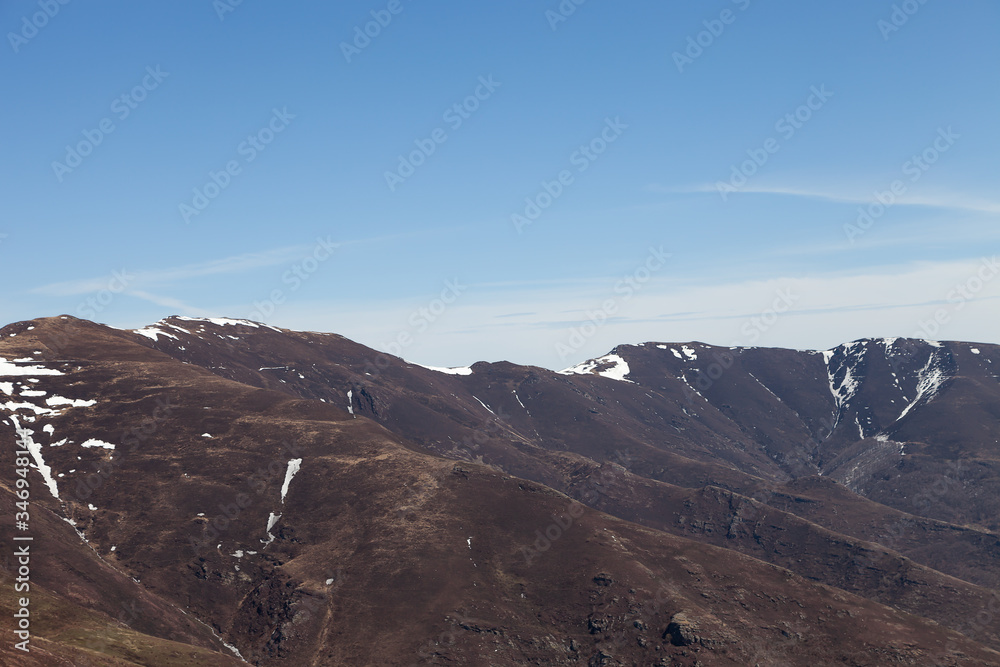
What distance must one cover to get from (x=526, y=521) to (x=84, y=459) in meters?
107

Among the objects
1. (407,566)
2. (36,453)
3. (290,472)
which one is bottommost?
(407,566)

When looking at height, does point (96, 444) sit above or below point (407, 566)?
above

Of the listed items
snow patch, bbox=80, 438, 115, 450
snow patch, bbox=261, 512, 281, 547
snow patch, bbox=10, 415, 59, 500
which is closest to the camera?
snow patch, bbox=261, 512, 281, 547

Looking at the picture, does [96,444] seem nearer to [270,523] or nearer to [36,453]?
[36,453]

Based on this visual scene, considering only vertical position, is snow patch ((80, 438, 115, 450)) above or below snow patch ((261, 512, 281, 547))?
above

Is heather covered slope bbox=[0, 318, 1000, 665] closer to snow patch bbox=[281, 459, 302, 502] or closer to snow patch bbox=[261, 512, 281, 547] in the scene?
snow patch bbox=[261, 512, 281, 547]

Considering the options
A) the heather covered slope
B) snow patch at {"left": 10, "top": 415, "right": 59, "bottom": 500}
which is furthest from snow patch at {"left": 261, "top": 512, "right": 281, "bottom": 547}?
snow patch at {"left": 10, "top": 415, "right": 59, "bottom": 500}

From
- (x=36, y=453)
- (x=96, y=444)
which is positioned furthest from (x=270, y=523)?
(x=36, y=453)

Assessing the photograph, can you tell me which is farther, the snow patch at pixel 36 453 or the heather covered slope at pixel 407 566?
the snow patch at pixel 36 453

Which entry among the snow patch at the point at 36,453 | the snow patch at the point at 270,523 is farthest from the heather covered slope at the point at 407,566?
the snow patch at the point at 36,453

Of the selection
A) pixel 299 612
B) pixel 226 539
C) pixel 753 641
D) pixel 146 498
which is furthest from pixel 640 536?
pixel 146 498

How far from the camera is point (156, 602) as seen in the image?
138500 millimetres

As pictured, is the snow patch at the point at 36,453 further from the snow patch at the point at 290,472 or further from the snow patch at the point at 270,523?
the snow patch at the point at 290,472

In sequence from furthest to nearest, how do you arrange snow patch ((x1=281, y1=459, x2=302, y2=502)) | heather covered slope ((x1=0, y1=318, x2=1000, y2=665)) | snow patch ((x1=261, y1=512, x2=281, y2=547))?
snow patch ((x1=281, y1=459, x2=302, y2=502)) < snow patch ((x1=261, y1=512, x2=281, y2=547)) < heather covered slope ((x1=0, y1=318, x2=1000, y2=665))
